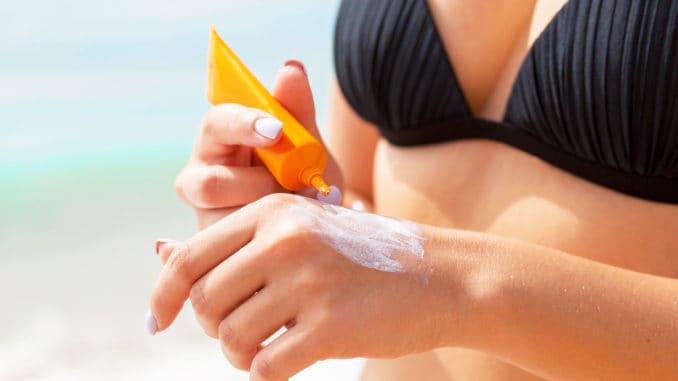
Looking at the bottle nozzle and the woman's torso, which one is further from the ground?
the bottle nozzle

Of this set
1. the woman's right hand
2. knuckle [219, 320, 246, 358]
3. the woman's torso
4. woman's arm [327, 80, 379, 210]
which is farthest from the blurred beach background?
knuckle [219, 320, 246, 358]

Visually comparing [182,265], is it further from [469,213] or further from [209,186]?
[469,213]

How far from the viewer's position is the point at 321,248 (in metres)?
0.54

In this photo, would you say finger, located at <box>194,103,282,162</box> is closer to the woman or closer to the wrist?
the woman

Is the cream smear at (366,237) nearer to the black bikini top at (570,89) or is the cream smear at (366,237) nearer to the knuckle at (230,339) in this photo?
the knuckle at (230,339)

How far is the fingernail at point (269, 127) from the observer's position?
23.6 inches

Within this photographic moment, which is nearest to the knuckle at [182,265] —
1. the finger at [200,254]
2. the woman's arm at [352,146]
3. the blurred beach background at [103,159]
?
the finger at [200,254]

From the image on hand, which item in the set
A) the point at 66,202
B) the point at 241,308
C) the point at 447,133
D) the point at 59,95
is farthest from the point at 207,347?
the point at 59,95

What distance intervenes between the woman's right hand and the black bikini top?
19 centimetres

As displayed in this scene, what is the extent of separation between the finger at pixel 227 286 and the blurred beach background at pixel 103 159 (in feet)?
5.73

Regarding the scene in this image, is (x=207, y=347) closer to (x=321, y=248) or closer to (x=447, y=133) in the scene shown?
(x=447, y=133)

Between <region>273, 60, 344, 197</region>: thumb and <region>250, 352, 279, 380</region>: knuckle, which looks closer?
<region>250, 352, 279, 380</region>: knuckle

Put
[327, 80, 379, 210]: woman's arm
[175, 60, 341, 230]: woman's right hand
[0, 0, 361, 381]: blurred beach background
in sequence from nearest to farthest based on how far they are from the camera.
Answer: [175, 60, 341, 230]: woman's right hand < [327, 80, 379, 210]: woman's arm < [0, 0, 361, 381]: blurred beach background

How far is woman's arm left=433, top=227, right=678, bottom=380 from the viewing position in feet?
1.83
